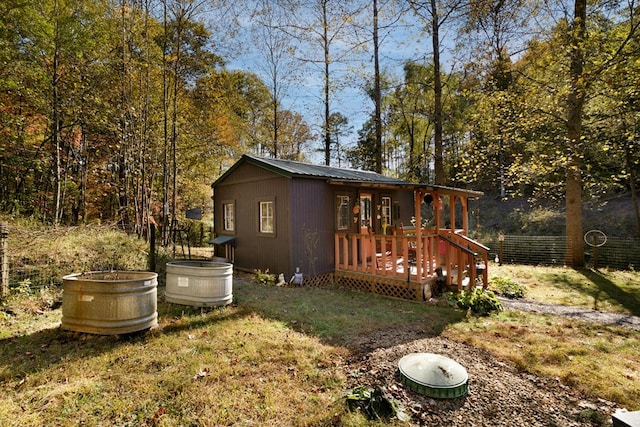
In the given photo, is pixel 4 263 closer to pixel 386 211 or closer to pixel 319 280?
pixel 319 280

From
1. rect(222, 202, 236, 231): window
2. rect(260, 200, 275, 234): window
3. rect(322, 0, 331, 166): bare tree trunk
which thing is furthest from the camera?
rect(322, 0, 331, 166): bare tree trunk

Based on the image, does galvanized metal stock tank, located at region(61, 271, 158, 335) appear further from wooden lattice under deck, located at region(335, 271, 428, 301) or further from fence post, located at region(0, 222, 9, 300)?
wooden lattice under deck, located at region(335, 271, 428, 301)

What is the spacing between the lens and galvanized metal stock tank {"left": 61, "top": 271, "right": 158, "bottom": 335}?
3576 mm

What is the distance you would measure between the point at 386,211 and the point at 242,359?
7399mm

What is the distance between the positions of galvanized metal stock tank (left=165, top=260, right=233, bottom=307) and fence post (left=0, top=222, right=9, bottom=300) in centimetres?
226

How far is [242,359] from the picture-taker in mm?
3328

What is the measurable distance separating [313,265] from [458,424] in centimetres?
534

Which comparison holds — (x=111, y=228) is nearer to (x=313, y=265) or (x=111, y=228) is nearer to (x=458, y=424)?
(x=313, y=265)

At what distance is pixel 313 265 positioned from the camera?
7.54m

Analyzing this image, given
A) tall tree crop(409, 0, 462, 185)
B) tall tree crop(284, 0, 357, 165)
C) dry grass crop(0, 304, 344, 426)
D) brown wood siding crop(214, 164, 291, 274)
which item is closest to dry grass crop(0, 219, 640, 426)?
dry grass crop(0, 304, 344, 426)

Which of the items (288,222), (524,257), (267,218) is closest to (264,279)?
(288,222)

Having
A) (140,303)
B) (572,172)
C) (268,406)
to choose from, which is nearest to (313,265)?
(140,303)

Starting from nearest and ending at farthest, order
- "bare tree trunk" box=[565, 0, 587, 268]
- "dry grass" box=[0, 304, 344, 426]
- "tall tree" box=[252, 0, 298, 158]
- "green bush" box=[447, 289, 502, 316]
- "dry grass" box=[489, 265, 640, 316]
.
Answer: "dry grass" box=[0, 304, 344, 426] → "green bush" box=[447, 289, 502, 316] → "dry grass" box=[489, 265, 640, 316] → "bare tree trunk" box=[565, 0, 587, 268] → "tall tree" box=[252, 0, 298, 158]

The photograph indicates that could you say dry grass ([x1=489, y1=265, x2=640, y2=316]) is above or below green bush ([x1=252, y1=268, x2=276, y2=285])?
below
